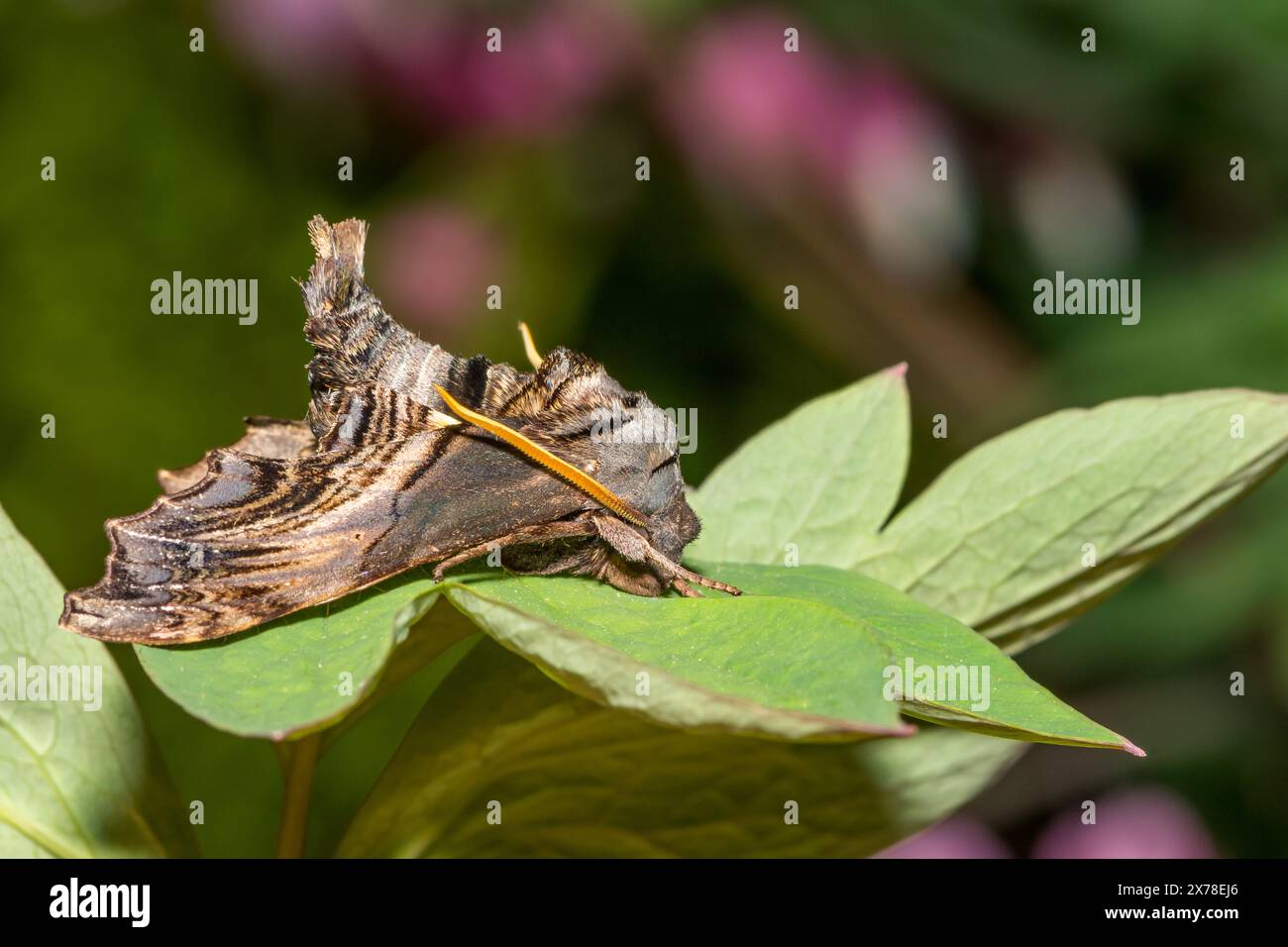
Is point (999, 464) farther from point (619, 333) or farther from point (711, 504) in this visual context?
point (619, 333)

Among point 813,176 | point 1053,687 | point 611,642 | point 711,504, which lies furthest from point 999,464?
point 1053,687

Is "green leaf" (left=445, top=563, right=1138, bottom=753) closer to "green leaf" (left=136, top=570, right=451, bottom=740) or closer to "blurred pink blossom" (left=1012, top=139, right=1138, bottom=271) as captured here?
"green leaf" (left=136, top=570, right=451, bottom=740)

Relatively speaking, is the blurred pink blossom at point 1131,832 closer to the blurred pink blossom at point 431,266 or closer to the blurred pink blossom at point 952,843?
the blurred pink blossom at point 952,843

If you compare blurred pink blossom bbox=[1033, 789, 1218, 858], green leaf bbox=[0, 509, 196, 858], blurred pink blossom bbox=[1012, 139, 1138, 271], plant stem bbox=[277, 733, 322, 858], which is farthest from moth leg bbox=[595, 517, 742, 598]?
blurred pink blossom bbox=[1012, 139, 1138, 271]

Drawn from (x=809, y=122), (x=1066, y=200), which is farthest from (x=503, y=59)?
(x=1066, y=200)

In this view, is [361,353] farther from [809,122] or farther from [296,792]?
[809,122]

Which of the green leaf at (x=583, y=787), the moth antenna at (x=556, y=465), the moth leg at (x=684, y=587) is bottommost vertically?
the green leaf at (x=583, y=787)

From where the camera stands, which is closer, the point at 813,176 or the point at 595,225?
the point at 813,176

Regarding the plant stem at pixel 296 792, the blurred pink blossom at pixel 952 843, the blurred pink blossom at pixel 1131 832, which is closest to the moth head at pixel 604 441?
the plant stem at pixel 296 792
